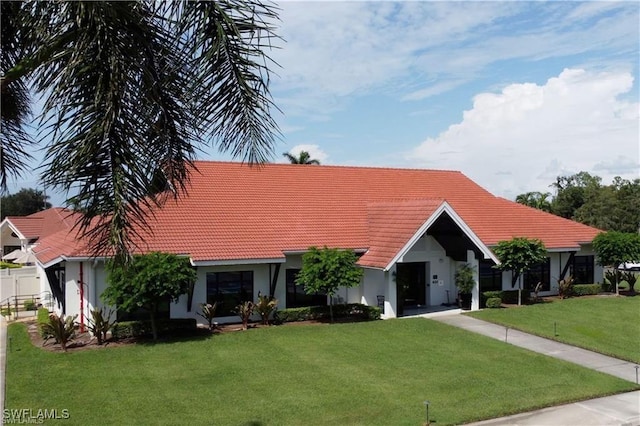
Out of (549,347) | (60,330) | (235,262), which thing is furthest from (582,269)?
(60,330)

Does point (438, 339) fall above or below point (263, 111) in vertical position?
below

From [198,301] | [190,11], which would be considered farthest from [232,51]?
[198,301]

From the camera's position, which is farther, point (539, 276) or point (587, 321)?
point (539, 276)

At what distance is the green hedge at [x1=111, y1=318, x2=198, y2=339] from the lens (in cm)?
1755

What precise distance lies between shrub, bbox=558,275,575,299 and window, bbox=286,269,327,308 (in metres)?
12.2

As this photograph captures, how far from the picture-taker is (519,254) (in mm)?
23609

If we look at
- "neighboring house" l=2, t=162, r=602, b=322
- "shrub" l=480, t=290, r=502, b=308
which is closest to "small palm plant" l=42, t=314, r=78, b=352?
"neighboring house" l=2, t=162, r=602, b=322

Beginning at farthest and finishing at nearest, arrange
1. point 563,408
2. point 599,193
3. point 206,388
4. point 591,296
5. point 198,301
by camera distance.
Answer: point 599,193 < point 591,296 < point 198,301 < point 206,388 < point 563,408

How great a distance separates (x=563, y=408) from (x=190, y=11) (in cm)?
1140

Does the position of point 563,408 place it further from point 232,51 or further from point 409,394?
point 232,51

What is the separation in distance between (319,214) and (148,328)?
9884 mm

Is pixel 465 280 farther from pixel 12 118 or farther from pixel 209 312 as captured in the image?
pixel 12 118

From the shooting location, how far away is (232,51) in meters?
4.48

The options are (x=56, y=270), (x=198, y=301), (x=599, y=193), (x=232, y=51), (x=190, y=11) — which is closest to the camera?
(x=190, y=11)
